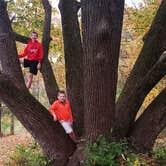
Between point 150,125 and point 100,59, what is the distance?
1.61 metres

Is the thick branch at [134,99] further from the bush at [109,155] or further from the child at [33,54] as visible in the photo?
the child at [33,54]

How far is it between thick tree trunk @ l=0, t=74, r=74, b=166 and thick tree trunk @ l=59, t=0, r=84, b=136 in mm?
1135

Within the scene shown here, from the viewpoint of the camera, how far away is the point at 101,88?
7160 millimetres

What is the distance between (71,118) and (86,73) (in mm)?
1236

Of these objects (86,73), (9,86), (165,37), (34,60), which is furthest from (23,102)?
(165,37)

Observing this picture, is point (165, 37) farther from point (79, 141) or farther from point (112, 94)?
point (79, 141)

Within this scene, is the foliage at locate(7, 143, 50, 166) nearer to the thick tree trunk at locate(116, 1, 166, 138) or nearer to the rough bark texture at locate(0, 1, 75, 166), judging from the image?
Answer: the rough bark texture at locate(0, 1, 75, 166)

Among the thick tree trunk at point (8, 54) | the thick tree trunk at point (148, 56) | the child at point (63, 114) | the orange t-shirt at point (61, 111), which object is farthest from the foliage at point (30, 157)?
the thick tree trunk at point (148, 56)

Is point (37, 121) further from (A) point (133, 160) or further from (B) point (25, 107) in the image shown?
(A) point (133, 160)

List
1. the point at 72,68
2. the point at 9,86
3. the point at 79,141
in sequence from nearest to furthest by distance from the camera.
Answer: the point at 9,86 < the point at 79,141 < the point at 72,68

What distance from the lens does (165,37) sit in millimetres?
7824

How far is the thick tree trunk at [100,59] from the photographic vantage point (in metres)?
6.98

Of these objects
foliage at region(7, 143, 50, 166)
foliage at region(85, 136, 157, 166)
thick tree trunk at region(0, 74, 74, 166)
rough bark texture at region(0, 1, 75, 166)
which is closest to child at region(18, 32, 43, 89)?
rough bark texture at region(0, 1, 75, 166)

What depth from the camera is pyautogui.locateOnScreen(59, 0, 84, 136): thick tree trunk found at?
28.7 ft
